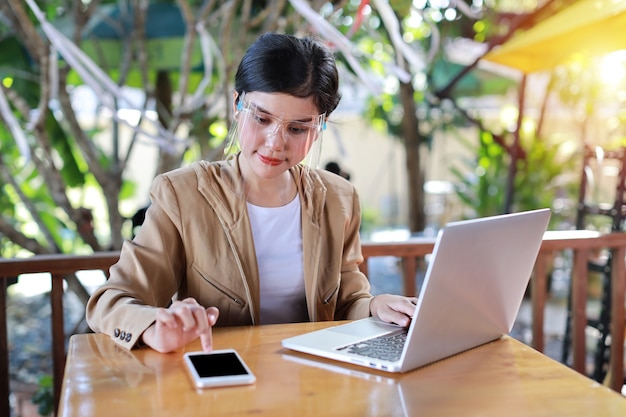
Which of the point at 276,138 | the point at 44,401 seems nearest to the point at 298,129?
the point at 276,138

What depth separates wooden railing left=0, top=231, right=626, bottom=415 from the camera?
1900 mm

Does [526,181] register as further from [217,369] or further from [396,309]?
[217,369]

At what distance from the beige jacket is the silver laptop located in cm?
28

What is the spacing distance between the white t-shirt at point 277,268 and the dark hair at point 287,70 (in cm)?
30

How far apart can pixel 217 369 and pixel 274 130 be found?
0.56 meters

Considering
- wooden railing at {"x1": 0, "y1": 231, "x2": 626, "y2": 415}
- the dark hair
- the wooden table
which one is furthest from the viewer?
wooden railing at {"x1": 0, "y1": 231, "x2": 626, "y2": 415}

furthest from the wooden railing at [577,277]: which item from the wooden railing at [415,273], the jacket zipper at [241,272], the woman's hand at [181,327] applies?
the woman's hand at [181,327]

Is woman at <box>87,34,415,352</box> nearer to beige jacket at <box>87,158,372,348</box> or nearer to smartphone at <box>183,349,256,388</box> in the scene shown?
beige jacket at <box>87,158,372,348</box>

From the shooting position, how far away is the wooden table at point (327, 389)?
1.00 meters

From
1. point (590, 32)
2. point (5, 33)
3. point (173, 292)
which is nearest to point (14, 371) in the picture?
point (5, 33)

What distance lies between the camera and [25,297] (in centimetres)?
589

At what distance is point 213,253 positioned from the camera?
1570 mm

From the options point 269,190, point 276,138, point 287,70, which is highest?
point 287,70

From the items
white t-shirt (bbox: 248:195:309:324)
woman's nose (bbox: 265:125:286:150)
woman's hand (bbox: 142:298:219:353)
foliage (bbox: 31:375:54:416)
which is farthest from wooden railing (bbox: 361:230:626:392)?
foliage (bbox: 31:375:54:416)
